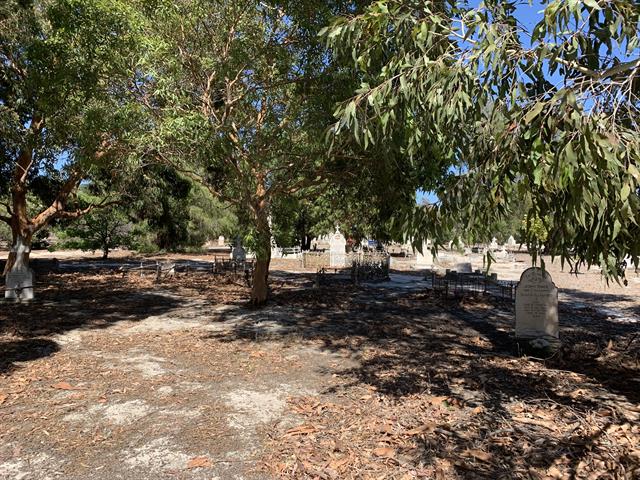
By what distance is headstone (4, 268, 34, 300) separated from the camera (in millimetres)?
13508

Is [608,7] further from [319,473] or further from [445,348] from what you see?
[445,348]

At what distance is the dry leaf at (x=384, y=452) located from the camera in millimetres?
4340

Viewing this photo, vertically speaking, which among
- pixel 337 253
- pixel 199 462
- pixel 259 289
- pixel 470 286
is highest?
pixel 337 253

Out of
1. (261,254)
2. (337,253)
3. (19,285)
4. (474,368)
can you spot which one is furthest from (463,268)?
(19,285)

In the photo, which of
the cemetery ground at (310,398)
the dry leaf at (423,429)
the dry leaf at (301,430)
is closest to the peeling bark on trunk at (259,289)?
the cemetery ground at (310,398)

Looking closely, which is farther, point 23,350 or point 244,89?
point 244,89

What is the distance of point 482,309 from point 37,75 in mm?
12985

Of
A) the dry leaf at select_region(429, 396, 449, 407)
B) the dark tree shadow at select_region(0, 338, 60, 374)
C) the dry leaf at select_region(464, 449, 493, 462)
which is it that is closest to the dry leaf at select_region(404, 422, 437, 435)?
the dry leaf at select_region(464, 449, 493, 462)

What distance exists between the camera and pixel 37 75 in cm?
1034

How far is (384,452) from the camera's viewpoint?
4.39 m

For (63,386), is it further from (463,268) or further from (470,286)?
→ (463,268)

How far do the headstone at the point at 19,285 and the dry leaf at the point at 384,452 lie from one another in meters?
13.1

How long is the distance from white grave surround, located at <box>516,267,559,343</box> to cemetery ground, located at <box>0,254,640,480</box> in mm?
532

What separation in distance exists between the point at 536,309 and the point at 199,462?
7076mm
